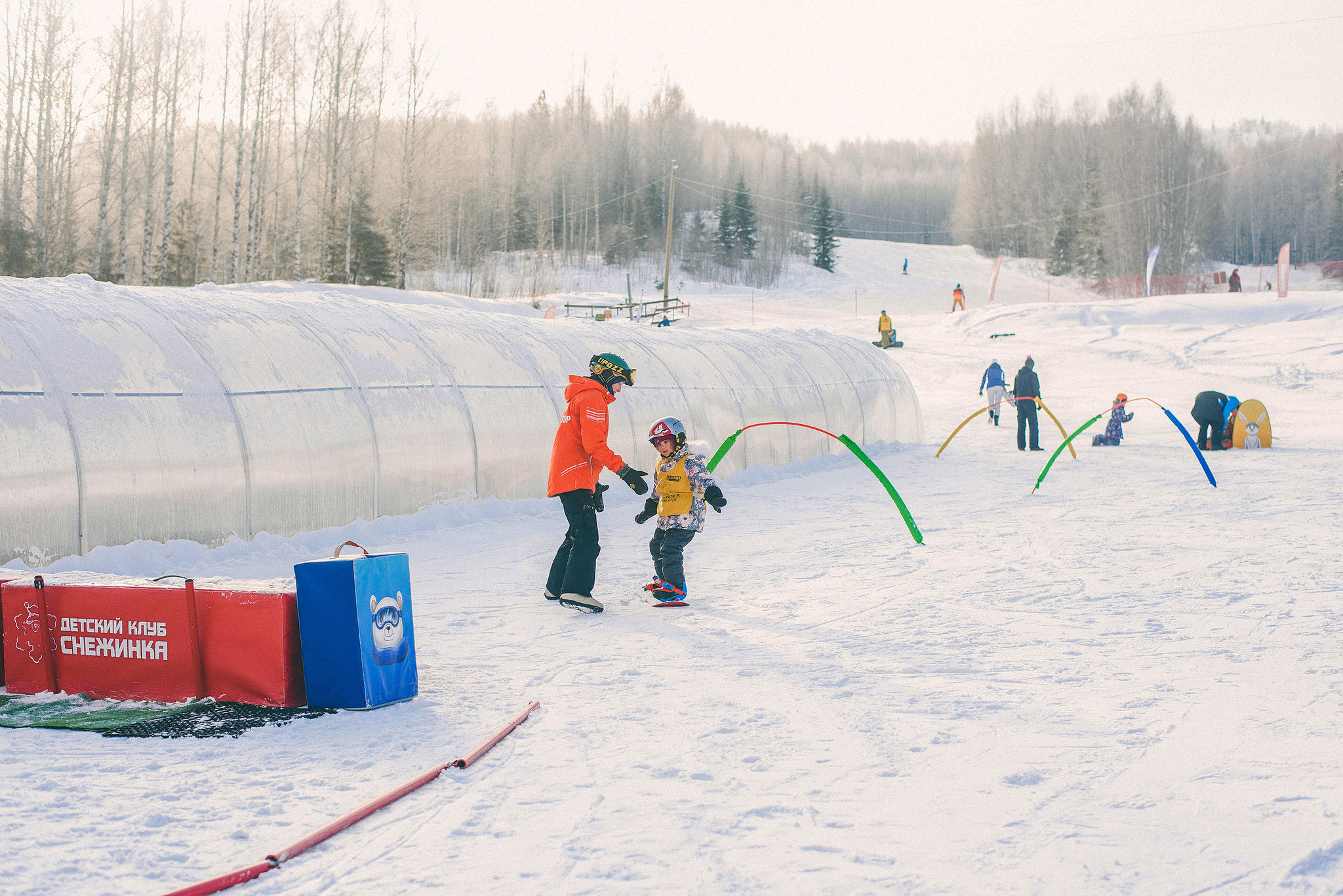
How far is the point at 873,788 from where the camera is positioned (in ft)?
12.8

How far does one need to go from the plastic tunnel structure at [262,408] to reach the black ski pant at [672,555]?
3.92 meters

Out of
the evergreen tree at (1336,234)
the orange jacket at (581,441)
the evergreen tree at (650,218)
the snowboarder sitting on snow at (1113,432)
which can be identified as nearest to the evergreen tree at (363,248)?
the evergreen tree at (650,218)

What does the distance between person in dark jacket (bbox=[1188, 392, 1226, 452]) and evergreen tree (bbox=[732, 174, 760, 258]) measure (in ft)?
184

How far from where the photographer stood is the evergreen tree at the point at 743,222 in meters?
72.2

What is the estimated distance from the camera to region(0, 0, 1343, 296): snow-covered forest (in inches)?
1415

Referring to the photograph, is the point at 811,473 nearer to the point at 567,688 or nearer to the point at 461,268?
the point at 567,688

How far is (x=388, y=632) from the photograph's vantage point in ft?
16.4

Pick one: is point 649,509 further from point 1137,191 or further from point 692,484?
point 1137,191

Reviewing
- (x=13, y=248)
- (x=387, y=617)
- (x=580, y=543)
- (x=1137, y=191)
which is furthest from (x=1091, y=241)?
(x=387, y=617)

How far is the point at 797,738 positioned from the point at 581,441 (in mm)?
3244

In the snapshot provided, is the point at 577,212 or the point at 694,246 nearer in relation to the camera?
the point at 577,212

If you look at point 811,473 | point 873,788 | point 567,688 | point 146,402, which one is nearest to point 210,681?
point 567,688

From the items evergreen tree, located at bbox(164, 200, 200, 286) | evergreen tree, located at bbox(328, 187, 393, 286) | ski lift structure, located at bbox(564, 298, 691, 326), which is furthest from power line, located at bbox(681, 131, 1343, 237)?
evergreen tree, located at bbox(164, 200, 200, 286)

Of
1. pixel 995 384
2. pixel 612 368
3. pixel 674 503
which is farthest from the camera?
pixel 995 384
